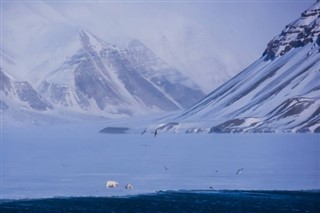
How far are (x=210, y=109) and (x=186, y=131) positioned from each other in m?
15.3

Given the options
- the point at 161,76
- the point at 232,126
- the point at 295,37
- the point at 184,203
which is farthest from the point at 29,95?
the point at 184,203

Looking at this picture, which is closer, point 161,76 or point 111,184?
point 111,184

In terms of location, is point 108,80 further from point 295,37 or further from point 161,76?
point 295,37

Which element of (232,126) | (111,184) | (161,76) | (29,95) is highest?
(161,76)

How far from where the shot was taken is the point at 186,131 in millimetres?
46312

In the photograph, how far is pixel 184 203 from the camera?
16.7m

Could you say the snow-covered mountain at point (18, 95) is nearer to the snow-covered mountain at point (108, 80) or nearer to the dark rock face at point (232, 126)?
the snow-covered mountain at point (108, 80)

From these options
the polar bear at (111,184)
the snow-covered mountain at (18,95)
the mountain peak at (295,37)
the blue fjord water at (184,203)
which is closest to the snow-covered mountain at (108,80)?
the snow-covered mountain at (18,95)

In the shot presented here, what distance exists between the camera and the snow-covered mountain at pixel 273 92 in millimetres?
42188

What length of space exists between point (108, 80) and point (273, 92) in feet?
285

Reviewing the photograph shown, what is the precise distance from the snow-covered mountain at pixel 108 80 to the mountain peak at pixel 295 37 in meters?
17.1

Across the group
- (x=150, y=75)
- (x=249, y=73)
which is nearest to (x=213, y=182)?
(x=249, y=73)

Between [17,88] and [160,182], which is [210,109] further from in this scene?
[17,88]

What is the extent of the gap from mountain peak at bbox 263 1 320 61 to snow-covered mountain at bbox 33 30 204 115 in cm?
1707
